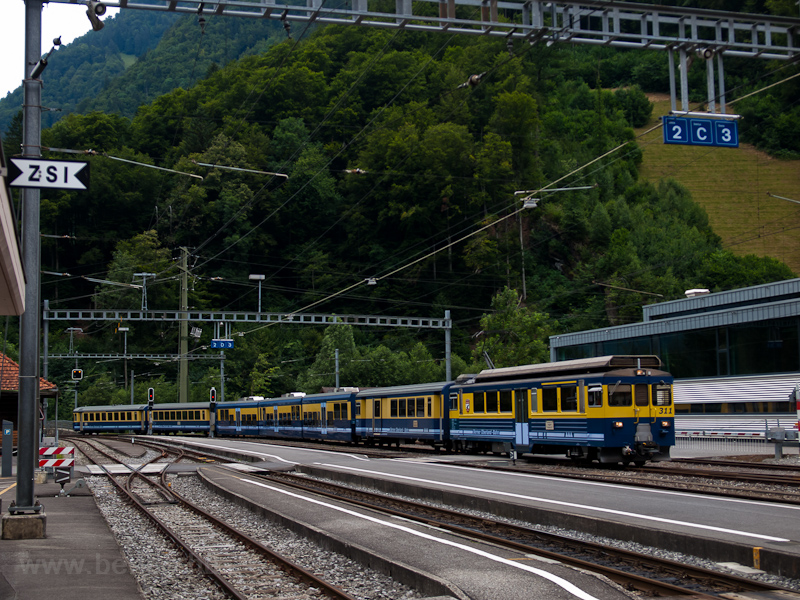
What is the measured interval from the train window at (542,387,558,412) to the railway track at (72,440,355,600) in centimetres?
1060

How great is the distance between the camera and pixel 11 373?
3600cm

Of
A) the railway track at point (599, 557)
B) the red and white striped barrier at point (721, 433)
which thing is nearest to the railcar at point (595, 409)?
the railway track at point (599, 557)

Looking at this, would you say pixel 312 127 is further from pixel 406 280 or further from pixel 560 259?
pixel 560 259

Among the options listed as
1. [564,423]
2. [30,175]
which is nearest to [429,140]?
[564,423]

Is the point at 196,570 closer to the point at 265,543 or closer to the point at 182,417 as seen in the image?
the point at 265,543

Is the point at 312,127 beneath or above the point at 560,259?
above

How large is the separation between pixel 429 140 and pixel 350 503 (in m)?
66.4

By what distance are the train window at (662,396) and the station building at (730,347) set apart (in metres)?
12.0

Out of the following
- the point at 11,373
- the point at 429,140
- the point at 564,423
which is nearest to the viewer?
the point at 564,423

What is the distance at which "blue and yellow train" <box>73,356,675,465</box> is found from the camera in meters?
22.2

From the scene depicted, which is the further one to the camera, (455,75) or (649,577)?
(455,75)

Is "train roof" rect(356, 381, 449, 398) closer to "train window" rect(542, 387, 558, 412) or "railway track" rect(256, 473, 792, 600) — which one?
"train window" rect(542, 387, 558, 412)

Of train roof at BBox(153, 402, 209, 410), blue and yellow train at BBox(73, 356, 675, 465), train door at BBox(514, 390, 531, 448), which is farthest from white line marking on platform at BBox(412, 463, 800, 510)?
train roof at BBox(153, 402, 209, 410)

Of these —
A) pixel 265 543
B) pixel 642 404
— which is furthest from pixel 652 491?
pixel 265 543
